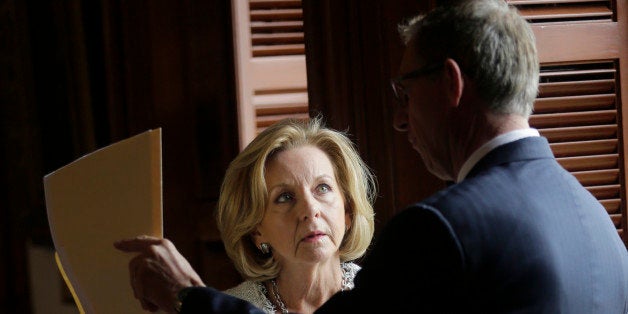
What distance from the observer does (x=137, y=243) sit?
1.85 metres

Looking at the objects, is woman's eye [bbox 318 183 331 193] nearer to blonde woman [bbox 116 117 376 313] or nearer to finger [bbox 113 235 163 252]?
blonde woman [bbox 116 117 376 313]

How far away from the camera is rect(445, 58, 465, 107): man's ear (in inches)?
64.6

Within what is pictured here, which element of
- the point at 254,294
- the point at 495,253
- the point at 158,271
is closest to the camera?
the point at 495,253

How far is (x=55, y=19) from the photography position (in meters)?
4.03

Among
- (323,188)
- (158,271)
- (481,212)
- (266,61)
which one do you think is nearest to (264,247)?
(323,188)

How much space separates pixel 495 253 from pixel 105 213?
740mm

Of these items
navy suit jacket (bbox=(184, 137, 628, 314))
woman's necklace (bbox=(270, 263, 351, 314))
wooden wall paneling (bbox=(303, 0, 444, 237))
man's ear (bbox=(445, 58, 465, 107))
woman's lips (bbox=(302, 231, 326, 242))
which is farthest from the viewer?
wooden wall paneling (bbox=(303, 0, 444, 237))

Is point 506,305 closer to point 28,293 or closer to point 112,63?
point 112,63

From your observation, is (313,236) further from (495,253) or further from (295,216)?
(495,253)

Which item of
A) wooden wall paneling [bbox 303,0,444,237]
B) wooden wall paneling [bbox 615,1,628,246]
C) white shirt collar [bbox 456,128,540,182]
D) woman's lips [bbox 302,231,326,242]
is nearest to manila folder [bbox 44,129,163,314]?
white shirt collar [bbox 456,128,540,182]

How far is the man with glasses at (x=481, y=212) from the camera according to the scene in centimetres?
150

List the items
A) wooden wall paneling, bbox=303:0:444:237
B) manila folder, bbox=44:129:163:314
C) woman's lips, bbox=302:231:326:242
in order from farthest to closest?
wooden wall paneling, bbox=303:0:444:237 → woman's lips, bbox=302:231:326:242 → manila folder, bbox=44:129:163:314

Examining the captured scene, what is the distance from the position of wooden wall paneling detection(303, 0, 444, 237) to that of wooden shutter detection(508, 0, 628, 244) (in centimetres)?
39

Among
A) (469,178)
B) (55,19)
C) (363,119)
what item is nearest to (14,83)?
(55,19)
